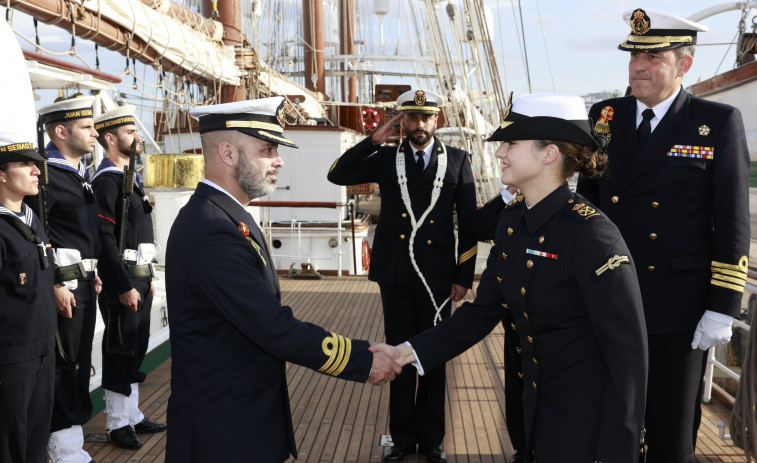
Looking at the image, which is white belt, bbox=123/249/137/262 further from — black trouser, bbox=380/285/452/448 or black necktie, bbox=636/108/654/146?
black necktie, bbox=636/108/654/146

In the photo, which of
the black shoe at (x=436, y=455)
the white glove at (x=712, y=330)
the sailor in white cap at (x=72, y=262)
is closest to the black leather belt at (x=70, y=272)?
the sailor in white cap at (x=72, y=262)

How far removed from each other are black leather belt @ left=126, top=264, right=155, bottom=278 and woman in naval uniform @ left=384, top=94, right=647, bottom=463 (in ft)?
8.09

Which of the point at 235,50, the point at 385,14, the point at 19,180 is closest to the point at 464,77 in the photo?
the point at 235,50

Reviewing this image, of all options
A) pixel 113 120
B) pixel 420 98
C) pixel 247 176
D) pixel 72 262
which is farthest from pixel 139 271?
pixel 247 176

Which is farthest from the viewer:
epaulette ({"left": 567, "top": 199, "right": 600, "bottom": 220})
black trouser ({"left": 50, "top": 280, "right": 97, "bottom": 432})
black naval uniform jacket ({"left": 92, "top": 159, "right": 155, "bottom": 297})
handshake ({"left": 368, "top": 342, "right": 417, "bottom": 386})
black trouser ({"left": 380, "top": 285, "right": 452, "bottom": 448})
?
black naval uniform jacket ({"left": 92, "top": 159, "right": 155, "bottom": 297})

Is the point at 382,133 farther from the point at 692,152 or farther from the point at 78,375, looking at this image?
the point at 78,375

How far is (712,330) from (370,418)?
7.32ft

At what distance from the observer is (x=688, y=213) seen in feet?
7.89

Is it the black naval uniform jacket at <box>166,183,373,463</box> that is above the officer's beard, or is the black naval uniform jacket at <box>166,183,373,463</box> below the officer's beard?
below

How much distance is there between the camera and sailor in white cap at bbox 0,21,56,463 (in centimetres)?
247

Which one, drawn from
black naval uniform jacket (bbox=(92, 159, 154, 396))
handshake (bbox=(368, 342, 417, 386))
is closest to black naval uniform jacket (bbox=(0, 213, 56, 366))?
black naval uniform jacket (bbox=(92, 159, 154, 396))

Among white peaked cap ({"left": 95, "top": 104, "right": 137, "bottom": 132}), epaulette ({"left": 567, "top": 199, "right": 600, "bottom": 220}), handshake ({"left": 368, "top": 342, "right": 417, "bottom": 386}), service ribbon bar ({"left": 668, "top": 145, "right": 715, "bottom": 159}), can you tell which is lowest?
handshake ({"left": 368, "top": 342, "right": 417, "bottom": 386})

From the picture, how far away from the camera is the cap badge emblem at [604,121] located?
2602 mm

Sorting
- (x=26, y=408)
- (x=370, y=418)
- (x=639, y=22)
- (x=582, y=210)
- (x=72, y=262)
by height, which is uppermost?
(x=639, y=22)
